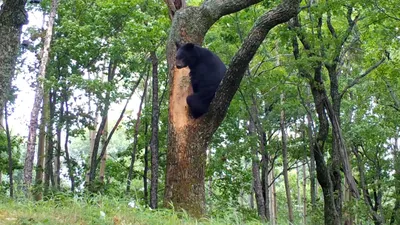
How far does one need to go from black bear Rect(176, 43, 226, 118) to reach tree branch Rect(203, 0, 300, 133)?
0.64ft

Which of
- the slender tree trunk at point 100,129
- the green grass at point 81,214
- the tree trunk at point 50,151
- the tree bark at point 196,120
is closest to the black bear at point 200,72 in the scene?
the tree bark at point 196,120

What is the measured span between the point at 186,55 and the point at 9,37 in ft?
8.08

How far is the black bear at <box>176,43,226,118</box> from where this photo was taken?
610 cm

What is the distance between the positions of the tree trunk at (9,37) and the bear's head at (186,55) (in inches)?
86.9

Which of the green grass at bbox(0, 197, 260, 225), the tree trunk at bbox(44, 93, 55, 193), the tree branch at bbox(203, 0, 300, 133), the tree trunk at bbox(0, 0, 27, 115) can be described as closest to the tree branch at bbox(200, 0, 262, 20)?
the tree branch at bbox(203, 0, 300, 133)

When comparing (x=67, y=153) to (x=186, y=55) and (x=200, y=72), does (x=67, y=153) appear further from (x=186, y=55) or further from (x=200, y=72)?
(x=186, y=55)

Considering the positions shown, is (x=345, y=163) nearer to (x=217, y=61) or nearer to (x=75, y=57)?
(x=217, y=61)

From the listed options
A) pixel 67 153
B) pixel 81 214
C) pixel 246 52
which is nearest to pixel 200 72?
pixel 246 52

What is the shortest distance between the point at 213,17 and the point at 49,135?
29.2 feet

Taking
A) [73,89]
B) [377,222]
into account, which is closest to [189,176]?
[377,222]

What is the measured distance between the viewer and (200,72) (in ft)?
22.5

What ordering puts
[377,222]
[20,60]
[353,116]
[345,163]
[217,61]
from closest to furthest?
[217,61], [345,163], [377,222], [20,60], [353,116]

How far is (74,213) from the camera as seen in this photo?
4.27 m

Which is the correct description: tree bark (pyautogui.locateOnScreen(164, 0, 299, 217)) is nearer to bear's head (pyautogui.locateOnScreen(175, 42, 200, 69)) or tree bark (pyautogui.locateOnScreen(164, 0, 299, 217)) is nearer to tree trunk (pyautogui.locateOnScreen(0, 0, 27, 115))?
bear's head (pyautogui.locateOnScreen(175, 42, 200, 69))
